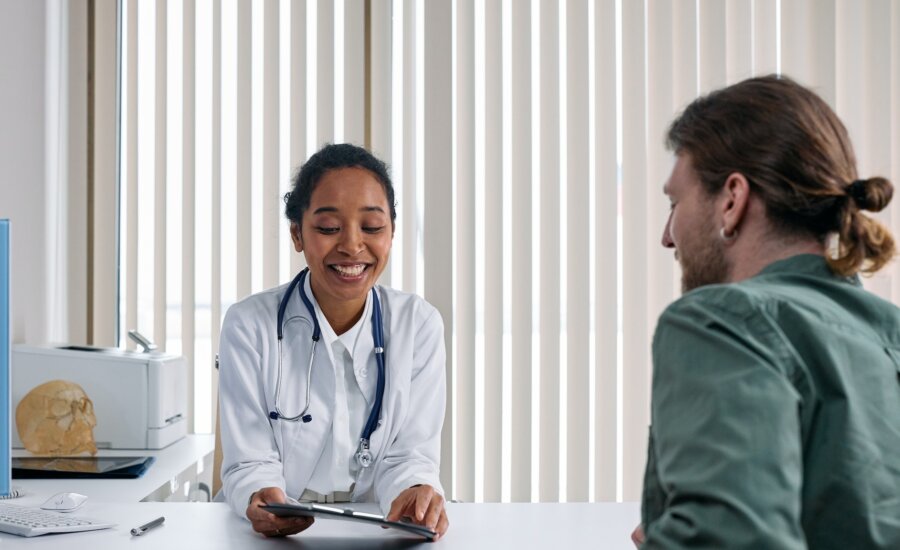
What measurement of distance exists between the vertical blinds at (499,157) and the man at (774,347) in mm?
2139

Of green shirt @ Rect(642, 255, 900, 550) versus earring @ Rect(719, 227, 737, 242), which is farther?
earring @ Rect(719, 227, 737, 242)

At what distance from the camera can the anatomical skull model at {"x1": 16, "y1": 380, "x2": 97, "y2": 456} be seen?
241 cm

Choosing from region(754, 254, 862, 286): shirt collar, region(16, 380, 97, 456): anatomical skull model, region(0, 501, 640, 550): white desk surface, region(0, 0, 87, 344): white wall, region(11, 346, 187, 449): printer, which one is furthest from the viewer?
region(0, 0, 87, 344): white wall

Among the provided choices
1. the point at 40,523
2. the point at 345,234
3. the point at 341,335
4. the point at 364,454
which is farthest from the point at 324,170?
the point at 40,523

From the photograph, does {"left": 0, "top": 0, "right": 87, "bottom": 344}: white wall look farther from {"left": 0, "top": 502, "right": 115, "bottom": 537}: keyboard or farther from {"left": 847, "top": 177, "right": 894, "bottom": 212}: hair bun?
{"left": 847, "top": 177, "right": 894, "bottom": 212}: hair bun

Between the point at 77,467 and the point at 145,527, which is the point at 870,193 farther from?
the point at 77,467

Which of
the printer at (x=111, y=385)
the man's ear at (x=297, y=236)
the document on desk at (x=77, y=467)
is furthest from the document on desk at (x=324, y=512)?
the printer at (x=111, y=385)

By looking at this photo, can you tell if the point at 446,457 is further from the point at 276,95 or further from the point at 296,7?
the point at 296,7

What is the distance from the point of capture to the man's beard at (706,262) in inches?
42.1

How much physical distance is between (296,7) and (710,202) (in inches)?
101

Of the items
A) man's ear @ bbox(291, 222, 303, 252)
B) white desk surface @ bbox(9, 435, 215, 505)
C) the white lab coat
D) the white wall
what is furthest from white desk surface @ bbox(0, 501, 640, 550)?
the white wall

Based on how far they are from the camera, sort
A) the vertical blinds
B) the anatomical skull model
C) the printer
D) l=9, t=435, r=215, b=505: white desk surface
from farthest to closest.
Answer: the vertical blinds, the printer, the anatomical skull model, l=9, t=435, r=215, b=505: white desk surface

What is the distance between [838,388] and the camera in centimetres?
85

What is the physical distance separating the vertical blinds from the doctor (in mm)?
1139
